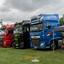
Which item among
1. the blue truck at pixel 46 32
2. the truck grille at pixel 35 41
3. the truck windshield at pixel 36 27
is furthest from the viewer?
the truck grille at pixel 35 41

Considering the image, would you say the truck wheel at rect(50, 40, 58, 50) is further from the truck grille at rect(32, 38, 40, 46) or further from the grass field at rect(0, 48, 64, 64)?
the grass field at rect(0, 48, 64, 64)

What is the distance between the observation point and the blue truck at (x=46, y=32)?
22.3 meters

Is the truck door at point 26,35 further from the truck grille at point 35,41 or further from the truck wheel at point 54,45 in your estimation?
the truck wheel at point 54,45

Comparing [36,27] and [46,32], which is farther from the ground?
[36,27]

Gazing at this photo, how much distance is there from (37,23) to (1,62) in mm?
7892

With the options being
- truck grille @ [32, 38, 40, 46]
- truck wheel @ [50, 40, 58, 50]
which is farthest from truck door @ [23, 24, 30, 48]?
truck wheel @ [50, 40, 58, 50]

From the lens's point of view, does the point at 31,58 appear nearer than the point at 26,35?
Yes

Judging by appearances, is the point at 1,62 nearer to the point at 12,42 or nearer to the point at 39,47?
the point at 39,47

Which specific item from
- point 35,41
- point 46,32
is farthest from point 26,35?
point 46,32

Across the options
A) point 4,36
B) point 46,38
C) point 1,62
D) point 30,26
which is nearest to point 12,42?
point 4,36

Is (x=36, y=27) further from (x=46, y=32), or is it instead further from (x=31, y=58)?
(x=31, y=58)

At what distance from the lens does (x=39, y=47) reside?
906 inches

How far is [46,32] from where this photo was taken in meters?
22.4

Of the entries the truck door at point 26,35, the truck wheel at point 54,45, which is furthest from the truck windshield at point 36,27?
the truck door at point 26,35
